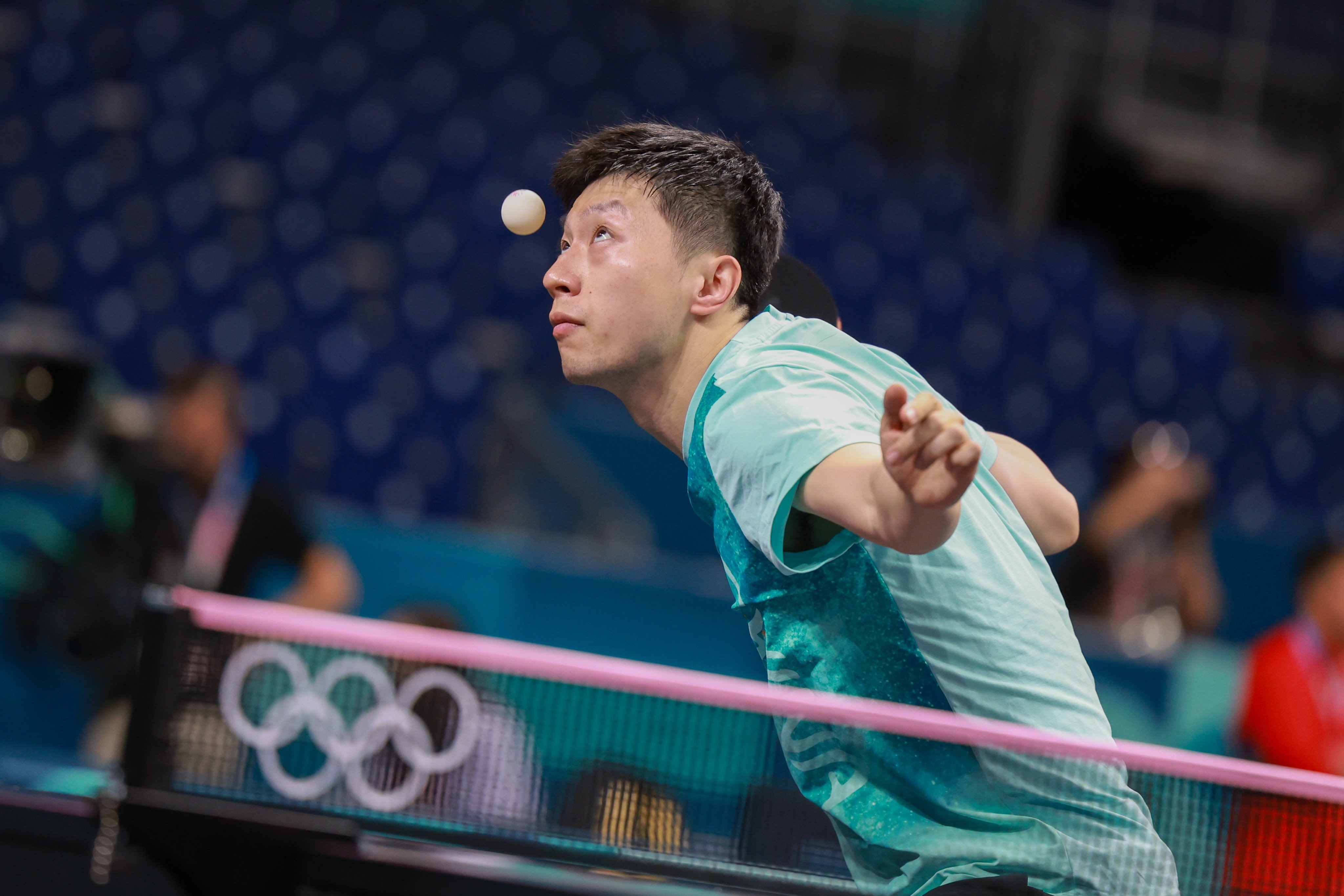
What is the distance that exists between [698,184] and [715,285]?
13cm

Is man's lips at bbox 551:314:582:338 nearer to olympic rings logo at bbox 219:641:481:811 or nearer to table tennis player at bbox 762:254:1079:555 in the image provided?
table tennis player at bbox 762:254:1079:555

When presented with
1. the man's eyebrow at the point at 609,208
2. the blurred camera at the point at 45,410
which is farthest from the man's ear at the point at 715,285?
the blurred camera at the point at 45,410

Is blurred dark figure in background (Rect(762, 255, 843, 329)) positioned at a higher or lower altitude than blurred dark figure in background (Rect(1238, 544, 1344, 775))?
higher

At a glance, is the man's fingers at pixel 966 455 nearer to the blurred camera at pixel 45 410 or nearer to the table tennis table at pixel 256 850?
the table tennis table at pixel 256 850

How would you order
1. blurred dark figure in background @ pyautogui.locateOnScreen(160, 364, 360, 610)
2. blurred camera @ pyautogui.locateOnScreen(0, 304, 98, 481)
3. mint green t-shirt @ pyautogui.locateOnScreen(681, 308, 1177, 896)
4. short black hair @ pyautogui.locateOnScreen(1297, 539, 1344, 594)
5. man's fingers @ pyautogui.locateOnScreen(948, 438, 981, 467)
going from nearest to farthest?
man's fingers @ pyautogui.locateOnScreen(948, 438, 981, 467), mint green t-shirt @ pyautogui.locateOnScreen(681, 308, 1177, 896), blurred dark figure in background @ pyautogui.locateOnScreen(160, 364, 360, 610), short black hair @ pyautogui.locateOnScreen(1297, 539, 1344, 594), blurred camera @ pyautogui.locateOnScreen(0, 304, 98, 481)

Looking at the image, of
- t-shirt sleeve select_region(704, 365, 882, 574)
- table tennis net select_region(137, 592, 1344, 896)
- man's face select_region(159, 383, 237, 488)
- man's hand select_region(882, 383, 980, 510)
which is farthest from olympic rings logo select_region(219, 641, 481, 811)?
man's face select_region(159, 383, 237, 488)

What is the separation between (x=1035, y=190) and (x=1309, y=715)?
699cm

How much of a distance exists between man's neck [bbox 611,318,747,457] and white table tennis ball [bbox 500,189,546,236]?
0.30 m

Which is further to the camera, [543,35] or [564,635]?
[543,35]

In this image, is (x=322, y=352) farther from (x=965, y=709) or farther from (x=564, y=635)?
(x=965, y=709)

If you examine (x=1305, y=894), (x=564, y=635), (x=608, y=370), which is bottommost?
(x=564, y=635)

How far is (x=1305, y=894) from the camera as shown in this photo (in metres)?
1.60

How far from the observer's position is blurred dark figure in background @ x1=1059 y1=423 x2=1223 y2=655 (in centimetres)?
526

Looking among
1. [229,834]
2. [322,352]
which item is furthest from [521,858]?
[322,352]
